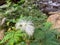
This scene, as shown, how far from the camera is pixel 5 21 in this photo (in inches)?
148

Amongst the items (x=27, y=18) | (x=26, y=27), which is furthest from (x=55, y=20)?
(x=26, y=27)

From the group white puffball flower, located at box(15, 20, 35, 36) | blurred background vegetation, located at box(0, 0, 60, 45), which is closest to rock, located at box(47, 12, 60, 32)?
blurred background vegetation, located at box(0, 0, 60, 45)

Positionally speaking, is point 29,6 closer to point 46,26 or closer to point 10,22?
point 10,22

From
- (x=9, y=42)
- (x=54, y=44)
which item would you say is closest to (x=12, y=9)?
(x=9, y=42)

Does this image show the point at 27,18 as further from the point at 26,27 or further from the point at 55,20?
the point at 55,20

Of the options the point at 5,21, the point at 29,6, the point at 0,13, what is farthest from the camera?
the point at 29,6

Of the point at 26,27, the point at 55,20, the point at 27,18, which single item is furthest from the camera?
the point at 55,20

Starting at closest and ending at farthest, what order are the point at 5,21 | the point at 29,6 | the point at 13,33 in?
the point at 13,33 < the point at 5,21 < the point at 29,6

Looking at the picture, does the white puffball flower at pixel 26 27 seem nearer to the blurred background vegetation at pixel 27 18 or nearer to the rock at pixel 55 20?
the blurred background vegetation at pixel 27 18

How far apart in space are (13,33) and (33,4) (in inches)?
51.0

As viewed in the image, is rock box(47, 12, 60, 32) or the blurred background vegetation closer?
the blurred background vegetation

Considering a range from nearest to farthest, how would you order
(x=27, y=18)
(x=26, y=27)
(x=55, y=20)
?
(x=26, y=27)
(x=27, y=18)
(x=55, y=20)

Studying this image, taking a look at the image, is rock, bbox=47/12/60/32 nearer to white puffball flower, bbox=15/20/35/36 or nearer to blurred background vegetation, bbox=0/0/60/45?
blurred background vegetation, bbox=0/0/60/45

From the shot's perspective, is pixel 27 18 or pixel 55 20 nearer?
pixel 27 18
